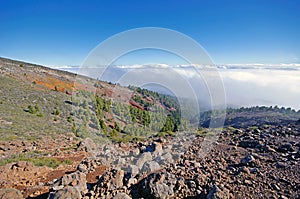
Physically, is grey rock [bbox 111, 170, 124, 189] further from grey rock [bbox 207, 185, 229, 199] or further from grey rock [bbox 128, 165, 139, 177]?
grey rock [bbox 207, 185, 229, 199]

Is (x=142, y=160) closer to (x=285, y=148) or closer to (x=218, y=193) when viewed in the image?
(x=218, y=193)

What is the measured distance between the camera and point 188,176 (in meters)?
6.84

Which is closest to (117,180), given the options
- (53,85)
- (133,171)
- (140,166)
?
(133,171)

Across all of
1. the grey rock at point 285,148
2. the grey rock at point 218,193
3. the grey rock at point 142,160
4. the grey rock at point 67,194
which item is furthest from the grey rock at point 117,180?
the grey rock at point 285,148

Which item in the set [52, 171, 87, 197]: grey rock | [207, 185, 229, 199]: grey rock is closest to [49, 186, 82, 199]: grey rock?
[52, 171, 87, 197]: grey rock

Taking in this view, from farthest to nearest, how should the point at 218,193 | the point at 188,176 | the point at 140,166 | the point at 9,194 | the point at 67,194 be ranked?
the point at 140,166
the point at 188,176
the point at 9,194
the point at 67,194
the point at 218,193

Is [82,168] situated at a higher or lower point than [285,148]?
lower

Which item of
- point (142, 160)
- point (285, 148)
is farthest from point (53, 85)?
point (285, 148)

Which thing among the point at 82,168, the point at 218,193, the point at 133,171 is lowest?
the point at 82,168

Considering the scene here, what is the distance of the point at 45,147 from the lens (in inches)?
490

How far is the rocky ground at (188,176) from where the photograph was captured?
5844 mm

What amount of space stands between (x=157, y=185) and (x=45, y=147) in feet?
28.9

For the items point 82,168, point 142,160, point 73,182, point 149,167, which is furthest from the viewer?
point 82,168

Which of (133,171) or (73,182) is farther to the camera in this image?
(133,171)
